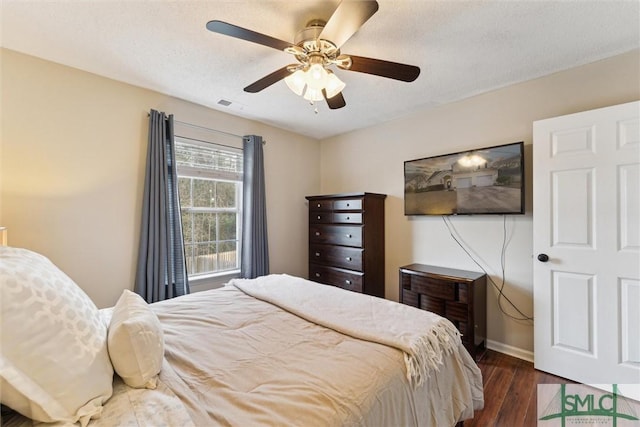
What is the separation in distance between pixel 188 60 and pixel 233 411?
91.7 inches

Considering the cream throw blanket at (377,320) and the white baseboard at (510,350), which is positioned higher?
the cream throw blanket at (377,320)

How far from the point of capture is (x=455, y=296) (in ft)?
8.23

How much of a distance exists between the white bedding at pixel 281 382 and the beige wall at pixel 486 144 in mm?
1329

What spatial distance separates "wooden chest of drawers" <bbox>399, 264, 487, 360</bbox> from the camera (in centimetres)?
243

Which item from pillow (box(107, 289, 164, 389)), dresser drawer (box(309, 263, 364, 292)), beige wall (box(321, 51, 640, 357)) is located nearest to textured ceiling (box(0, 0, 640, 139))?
beige wall (box(321, 51, 640, 357))

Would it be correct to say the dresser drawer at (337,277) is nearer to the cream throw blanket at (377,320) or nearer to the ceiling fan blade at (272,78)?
the cream throw blanket at (377,320)

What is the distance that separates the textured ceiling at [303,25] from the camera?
1.61 metres

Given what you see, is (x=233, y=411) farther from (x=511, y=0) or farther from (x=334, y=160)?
(x=334, y=160)

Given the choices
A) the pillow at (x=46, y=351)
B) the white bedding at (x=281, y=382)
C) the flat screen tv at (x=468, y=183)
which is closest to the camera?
the pillow at (x=46, y=351)

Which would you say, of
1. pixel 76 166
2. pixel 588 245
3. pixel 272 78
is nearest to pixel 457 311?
pixel 588 245

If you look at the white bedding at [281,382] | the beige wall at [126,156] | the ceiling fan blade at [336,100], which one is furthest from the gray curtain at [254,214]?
the white bedding at [281,382]

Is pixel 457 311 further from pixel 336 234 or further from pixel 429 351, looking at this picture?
pixel 336 234

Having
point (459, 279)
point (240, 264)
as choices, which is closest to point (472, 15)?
point (459, 279)

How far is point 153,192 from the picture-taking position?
2570 millimetres
